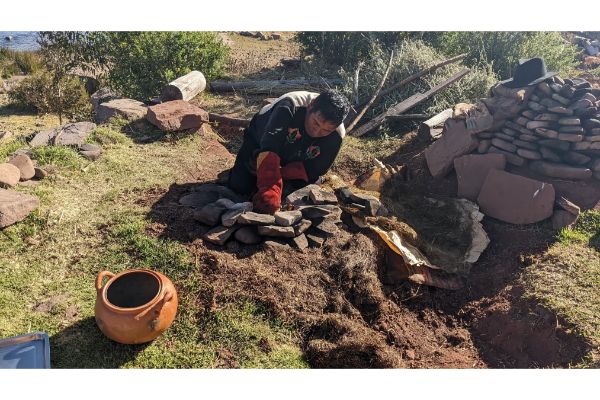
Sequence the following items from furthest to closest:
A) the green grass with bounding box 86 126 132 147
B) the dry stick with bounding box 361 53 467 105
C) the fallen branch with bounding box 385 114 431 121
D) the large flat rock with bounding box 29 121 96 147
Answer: the dry stick with bounding box 361 53 467 105 → the fallen branch with bounding box 385 114 431 121 → the green grass with bounding box 86 126 132 147 → the large flat rock with bounding box 29 121 96 147

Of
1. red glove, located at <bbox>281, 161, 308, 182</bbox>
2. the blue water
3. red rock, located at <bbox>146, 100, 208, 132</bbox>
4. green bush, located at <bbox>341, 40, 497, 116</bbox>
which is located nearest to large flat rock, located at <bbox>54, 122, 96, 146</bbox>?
red rock, located at <bbox>146, 100, 208, 132</bbox>

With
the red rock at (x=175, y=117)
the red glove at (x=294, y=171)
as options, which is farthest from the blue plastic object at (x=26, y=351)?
the red rock at (x=175, y=117)

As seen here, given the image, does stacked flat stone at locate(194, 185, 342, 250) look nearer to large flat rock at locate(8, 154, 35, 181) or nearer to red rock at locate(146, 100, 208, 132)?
large flat rock at locate(8, 154, 35, 181)

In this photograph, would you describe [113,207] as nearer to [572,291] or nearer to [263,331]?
[263,331]

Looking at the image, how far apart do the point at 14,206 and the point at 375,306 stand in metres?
3.37

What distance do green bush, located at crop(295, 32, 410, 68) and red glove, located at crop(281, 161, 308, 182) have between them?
534 centimetres

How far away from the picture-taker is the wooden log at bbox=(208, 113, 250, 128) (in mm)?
7193

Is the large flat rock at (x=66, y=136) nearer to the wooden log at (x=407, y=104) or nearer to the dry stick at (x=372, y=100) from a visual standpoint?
the dry stick at (x=372, y=100)

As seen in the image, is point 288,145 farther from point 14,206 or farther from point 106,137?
point 106,137

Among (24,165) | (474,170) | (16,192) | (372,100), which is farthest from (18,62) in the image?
(474,170)

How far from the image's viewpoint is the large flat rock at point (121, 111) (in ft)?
21.8

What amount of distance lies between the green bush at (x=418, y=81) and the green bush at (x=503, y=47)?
0.93 meters


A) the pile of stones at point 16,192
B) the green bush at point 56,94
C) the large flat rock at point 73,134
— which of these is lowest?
the green bush at point 56,94

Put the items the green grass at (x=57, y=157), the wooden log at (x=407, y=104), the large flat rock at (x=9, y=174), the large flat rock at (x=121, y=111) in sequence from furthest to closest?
the wooden log at (x=407, y=104) < the large flat rock at (x=121, y=111) < the green grass at (x=57, y=157) < the large flat rock at (x=9, y=174)
